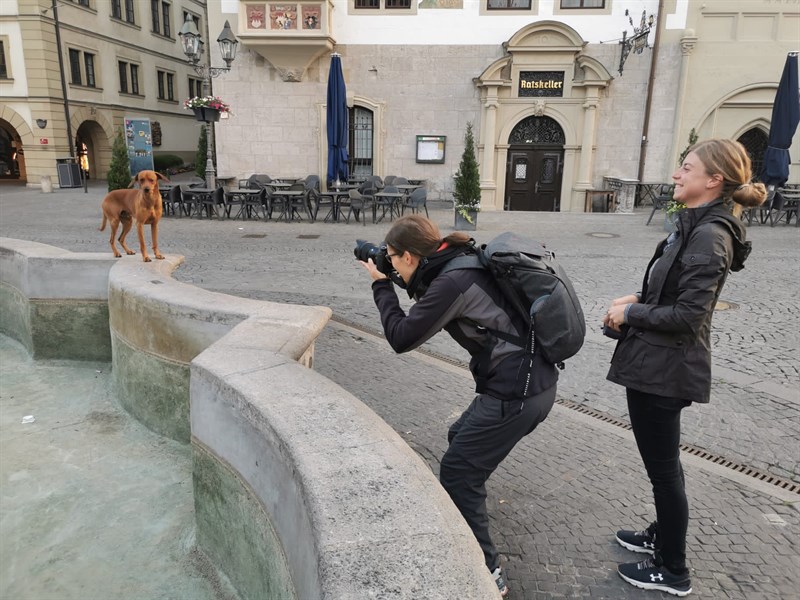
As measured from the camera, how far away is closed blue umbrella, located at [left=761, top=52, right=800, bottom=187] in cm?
1403

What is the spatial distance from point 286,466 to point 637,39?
1860 cm

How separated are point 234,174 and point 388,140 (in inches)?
195

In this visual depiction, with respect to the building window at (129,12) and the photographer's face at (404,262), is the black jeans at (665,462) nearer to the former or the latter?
the photographer's face at (404,262)

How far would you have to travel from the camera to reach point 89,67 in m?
29.4

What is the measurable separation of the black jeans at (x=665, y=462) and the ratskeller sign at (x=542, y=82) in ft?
59.2

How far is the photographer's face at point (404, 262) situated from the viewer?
245cm

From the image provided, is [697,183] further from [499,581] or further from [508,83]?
[508,83]

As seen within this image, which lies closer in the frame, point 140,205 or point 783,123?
point 140,205

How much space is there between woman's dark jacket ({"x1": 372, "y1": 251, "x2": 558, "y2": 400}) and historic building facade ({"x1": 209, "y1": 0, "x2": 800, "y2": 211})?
56.5 ft

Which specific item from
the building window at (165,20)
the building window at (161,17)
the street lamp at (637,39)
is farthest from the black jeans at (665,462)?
the building window at (165,20)

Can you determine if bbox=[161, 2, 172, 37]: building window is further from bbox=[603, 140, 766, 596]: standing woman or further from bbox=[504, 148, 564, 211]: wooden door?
bbox=[603, 140, 766, 596]: standing woman

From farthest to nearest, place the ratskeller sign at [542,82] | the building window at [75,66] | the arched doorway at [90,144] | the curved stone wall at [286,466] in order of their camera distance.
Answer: the arched doorway at [90,144]
the building window at [75,66]
the ratskeller sign at [542,82]
the curved stone wall at [286,466]

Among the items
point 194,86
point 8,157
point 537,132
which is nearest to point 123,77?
point 8,157

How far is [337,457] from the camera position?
2.00 meters
